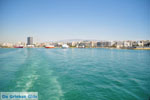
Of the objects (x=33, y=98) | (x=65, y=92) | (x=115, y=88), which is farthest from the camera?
(x=115, y=88)

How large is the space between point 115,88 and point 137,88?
155 centimetres

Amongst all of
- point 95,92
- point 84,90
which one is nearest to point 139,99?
point 95,92

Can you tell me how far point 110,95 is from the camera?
6105mm

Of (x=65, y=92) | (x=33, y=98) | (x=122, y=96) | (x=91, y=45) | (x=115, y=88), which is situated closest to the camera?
(x=33, y=98)

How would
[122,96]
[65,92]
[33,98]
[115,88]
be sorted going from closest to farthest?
[33,98]
[122,96]
[65,92]
[115,88]

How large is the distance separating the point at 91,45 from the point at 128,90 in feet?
574

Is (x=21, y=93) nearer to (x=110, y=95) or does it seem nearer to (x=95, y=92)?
(x=95, y=92)

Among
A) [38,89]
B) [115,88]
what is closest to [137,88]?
[115,88]

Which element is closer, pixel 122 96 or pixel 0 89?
pixel 122 96

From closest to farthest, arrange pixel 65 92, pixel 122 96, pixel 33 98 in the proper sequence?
pixel 33 98 → pixel 122 96 → pixel 65 92

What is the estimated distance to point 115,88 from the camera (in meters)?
7.05

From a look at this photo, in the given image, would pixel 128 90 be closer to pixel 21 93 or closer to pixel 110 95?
pixel 110 95

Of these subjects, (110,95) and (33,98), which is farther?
Result: (110,95)

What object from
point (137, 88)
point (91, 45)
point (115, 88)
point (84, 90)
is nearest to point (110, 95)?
point (115, 88)
